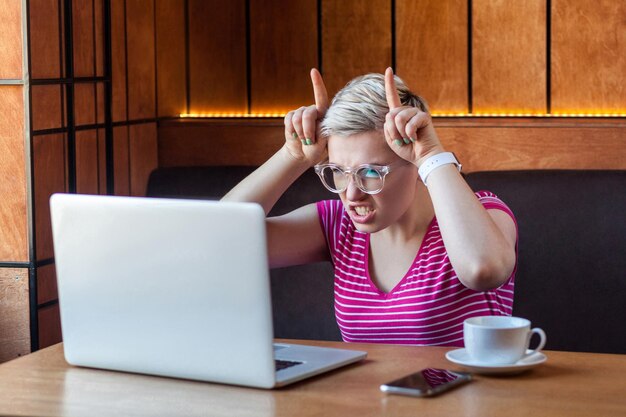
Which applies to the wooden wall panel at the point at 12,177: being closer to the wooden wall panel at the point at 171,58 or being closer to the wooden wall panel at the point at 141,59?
the wooden wall panel at the point at 141,59

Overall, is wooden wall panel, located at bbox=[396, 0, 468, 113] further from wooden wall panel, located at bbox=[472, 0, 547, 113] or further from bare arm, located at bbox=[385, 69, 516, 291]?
bare arm, located at bbox=[385, 69, 516, 291]

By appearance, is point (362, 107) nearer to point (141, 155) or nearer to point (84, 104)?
point (84, 104)

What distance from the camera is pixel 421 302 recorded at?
6.33 feet

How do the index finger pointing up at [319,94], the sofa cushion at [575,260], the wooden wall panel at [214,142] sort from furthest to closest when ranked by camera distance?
the wooden wall panel at [214,142] < the sofa cushion at [575,260] < the index finger pointing up at [319,94]

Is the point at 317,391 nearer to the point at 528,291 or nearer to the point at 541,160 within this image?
the point at 528,291

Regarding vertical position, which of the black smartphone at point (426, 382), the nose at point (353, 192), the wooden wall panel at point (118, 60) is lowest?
the black smartphone at point (426, 382)

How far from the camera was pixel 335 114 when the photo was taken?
6.35 ft

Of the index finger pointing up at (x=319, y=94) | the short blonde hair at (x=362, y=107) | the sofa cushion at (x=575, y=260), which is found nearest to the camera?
the short blonde hair at (x=362, y=107)

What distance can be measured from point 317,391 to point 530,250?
134cm

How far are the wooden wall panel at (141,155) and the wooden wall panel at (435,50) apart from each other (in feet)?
2.96

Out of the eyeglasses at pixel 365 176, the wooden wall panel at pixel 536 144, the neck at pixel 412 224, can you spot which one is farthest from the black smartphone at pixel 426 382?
the wooden wall panel at pixel 536 144

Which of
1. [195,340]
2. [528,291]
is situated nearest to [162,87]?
[528,291]

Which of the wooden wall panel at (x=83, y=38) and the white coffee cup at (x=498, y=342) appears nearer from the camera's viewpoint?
the white coffee cup at (x=498, y=342)

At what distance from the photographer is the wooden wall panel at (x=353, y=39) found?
3.64 metres
